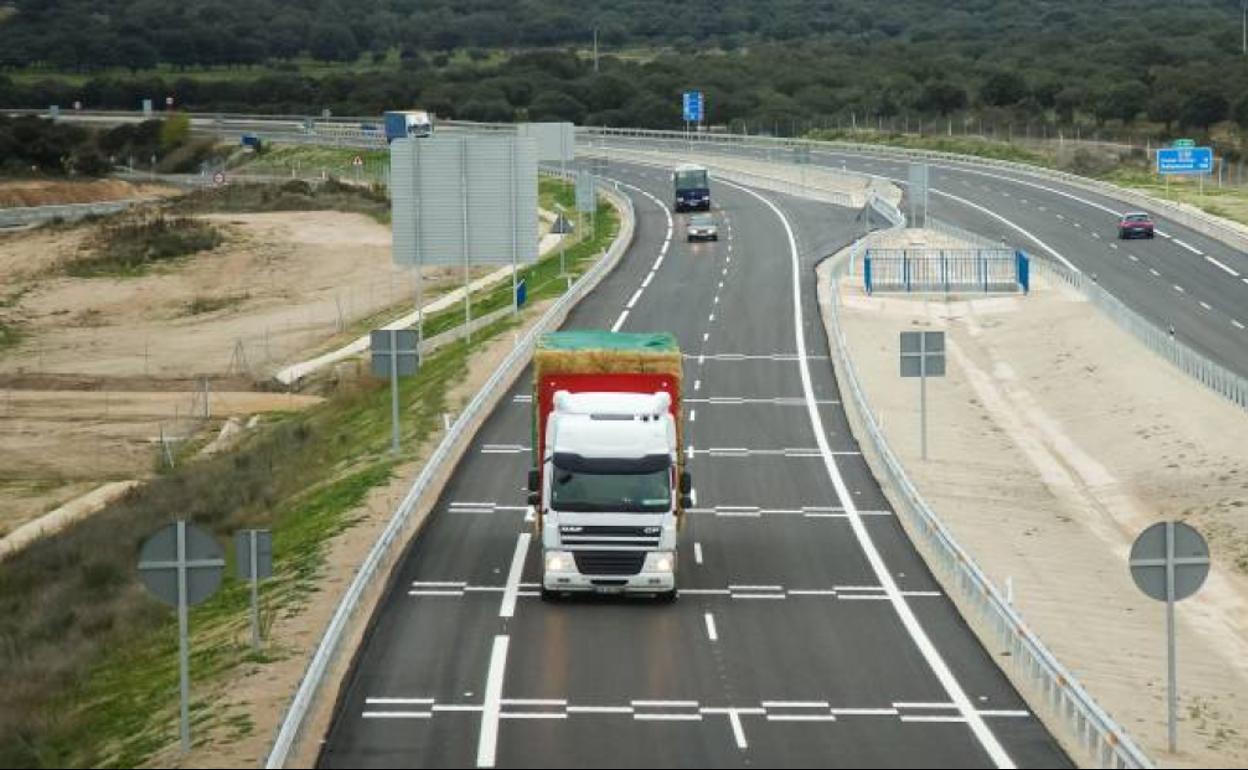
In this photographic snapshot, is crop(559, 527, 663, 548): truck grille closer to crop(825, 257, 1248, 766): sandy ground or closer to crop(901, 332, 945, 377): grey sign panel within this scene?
crop(825, 257, 1248, 766): sandy ground

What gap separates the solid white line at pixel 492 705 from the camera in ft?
88.0

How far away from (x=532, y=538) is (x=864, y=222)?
68474 millimetres

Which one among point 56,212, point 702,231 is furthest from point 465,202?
point 56,212

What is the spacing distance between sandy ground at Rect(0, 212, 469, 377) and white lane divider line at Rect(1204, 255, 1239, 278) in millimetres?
34148

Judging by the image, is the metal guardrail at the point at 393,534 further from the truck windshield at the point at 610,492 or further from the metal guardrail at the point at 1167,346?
the metal guardrail at the point at 1167,346

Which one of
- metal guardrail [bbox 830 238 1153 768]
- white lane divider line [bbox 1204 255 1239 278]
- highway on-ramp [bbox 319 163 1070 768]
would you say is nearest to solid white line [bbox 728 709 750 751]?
highway on-ramp [bbox 319 163 1070 768]

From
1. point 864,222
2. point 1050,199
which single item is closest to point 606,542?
point 864,222

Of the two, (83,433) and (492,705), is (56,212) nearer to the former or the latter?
(83,433)

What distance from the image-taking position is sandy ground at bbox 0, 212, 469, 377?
9094 cm

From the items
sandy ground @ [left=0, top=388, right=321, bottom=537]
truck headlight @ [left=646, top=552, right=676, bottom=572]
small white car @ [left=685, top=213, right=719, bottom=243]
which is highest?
small white car @ [left=685, top=213, right=719, bottom=243]

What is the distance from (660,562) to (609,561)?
0.77 m

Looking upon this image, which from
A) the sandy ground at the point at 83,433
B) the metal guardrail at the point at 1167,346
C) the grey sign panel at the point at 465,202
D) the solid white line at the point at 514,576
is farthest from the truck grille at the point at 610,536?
the metal guardrail at the point at 1167,346

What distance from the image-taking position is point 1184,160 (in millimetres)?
118625

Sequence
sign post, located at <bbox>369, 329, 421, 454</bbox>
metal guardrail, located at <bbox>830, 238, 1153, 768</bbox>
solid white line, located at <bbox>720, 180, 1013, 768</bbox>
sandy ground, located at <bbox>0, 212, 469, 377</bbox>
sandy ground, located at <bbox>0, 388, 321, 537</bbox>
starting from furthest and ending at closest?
sandy ground, located at <bbox>0, 212, 469, 377</bbox> < sandy ground, located at <bbox>0, 388, 321, 537</bbox> < sign post, located at <bbox>369, 329, 421, 454</bbox> < solid white line, located at <bbox>720, 180, 1013, 768</bbox> < metal guardrail, located at <bbox>830, 238, 1153, 768</bbox>
